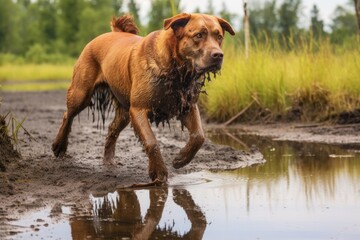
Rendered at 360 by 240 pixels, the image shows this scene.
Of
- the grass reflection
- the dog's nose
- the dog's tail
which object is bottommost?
the grass reflection

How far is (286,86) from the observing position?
13.2 m

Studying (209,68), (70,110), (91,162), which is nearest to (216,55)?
(209,68)

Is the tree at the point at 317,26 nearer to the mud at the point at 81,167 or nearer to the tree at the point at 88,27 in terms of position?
the mud at the point at 81,167

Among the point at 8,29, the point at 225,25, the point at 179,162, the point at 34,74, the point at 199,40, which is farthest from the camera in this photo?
the point at 8,29

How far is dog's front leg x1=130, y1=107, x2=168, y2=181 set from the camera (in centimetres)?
726

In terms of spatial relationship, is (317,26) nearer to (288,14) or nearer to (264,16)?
(288,14)

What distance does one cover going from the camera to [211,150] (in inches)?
385

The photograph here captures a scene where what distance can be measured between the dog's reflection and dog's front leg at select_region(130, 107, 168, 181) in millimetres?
293

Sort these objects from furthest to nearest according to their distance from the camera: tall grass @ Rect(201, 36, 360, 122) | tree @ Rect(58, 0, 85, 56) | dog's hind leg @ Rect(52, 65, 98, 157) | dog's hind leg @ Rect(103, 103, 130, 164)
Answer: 1. tree @ Rect(58, 0, 85, 56)
2. tall grass @ Rect(201, 36, 360, 122)
3. dog's hind leg @ Rect(103, 103, 130, 164)
4. dog's hind leg @ Rect(52, 65, 98, 157)

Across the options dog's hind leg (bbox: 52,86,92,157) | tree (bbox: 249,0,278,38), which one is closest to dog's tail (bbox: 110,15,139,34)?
dog's hind leg (bbox: 52,86,92,157)

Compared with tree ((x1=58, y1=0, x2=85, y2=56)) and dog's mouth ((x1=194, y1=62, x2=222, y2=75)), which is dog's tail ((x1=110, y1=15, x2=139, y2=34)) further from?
tree ((x1=58, y1=0, x2=85, y2=56))

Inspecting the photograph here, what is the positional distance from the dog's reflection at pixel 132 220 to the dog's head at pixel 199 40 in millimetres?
1128

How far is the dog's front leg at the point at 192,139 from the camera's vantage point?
7.57 metres

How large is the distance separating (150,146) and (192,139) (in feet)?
1.64
